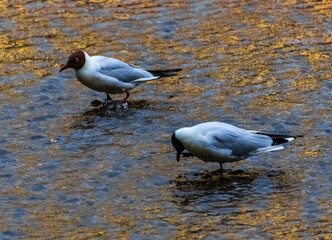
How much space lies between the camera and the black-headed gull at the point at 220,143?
9852 mm

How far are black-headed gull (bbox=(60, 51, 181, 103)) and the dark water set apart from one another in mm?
455

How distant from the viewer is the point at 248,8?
62.7 ft

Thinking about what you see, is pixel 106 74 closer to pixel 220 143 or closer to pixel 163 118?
pixel 163 118

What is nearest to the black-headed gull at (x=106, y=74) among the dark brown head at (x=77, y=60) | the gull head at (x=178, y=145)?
the dark brown head at (x=77, y=60)

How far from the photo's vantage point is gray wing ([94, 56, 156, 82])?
13195mm

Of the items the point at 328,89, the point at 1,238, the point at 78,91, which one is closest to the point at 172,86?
the point at 78,91

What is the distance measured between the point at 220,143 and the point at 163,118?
9.84 ft

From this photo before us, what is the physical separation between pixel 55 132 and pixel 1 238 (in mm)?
3854

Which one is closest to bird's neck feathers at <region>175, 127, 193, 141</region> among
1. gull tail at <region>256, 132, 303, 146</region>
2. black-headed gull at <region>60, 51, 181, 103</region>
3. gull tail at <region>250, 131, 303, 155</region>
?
gull tail at <region>250, 131, 303, 155</region>

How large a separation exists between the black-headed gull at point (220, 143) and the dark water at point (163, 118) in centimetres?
38

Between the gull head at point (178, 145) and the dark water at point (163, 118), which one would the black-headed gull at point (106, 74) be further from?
the gull head at point (178, 145)

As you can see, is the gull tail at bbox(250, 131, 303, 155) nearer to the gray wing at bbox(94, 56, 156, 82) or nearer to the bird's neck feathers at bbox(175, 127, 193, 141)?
the bird's neck feathers at bbox(175, 127, 193, 141)

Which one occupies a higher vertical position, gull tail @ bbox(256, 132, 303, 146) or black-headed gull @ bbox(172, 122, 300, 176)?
black-headed gull @ bbox(172, 122, 300, 176)

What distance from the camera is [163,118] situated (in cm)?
1274
